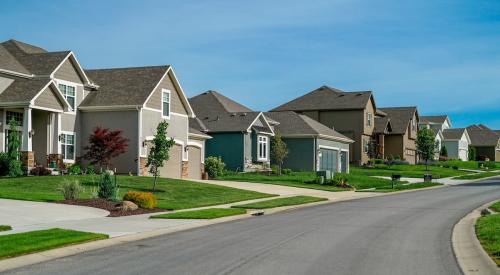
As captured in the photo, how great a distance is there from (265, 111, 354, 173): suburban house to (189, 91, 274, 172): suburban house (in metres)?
2.75

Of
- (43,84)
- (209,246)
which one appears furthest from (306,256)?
(43,84)

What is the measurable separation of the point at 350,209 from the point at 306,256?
1371cm

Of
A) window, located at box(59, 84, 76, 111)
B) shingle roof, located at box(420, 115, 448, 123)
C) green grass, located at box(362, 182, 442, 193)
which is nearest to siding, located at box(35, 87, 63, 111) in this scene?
window, located at box(59, 84, 76, 111)

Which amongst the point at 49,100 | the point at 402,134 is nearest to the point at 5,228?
the point at 49,100

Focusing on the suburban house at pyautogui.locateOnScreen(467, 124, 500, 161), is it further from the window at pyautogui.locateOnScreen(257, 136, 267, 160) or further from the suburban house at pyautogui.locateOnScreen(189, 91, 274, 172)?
the suburban house at pyautogui.locateOnScreen(189, 91, 274, 172)

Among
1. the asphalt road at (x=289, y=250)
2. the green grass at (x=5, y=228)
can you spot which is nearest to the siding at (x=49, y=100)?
the asphalt road at (x=289, y=250)

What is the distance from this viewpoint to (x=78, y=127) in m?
39.6

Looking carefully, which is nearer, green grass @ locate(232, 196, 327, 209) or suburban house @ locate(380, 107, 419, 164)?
green grass @ locate(232, 196, 327, 209)

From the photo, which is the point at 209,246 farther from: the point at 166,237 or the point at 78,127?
the point at 78,127

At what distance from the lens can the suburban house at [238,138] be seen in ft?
171

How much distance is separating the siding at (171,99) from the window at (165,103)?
13.8 inches

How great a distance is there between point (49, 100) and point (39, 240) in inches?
910

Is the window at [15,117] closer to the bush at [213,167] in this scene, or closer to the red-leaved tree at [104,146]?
the red-leaved tree at [104,146]

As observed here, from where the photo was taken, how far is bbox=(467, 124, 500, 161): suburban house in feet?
376
